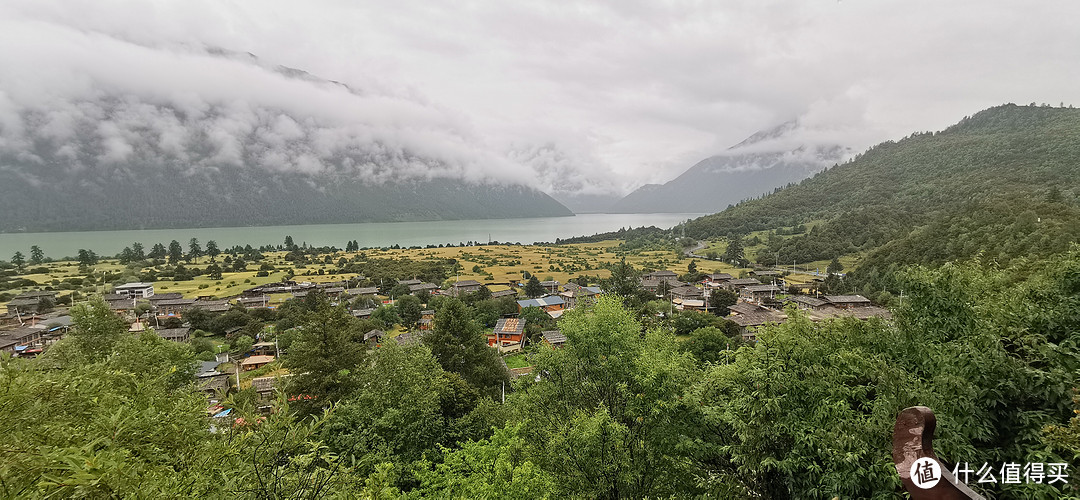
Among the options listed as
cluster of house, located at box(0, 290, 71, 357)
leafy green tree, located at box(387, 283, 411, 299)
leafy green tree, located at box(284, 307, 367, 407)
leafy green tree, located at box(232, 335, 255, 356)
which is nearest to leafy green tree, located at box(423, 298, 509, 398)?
leafy green tree, located at box(284, 307, 367, 407)

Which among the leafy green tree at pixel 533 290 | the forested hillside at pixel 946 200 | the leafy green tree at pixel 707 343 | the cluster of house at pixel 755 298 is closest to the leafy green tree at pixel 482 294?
the leafy green tree at pixel 533 290

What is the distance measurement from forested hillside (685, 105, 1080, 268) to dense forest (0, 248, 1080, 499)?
43.9ft

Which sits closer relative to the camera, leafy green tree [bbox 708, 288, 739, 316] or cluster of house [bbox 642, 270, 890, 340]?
cluster of house [bbox 642, 270, 890, 340]

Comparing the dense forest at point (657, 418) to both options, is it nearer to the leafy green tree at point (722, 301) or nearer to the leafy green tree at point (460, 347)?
the leafy green tree at point (460, 347)

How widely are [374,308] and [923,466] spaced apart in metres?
48.3

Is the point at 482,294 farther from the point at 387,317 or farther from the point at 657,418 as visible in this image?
the point at 657,418

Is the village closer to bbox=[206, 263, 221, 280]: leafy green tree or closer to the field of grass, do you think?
the field of grass

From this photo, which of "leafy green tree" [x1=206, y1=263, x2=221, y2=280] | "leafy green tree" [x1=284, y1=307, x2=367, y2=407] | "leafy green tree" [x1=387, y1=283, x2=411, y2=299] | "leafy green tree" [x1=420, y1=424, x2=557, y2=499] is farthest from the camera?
"leafy green tree" [x1=206, y1=263, x2=221, y2=280]

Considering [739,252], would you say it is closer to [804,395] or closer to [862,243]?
[862,243]

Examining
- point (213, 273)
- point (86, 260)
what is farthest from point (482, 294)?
point (86, 260)

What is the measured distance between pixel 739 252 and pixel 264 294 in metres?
80.8

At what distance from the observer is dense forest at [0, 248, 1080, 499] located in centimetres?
421

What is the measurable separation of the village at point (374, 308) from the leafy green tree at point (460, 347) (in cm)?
377

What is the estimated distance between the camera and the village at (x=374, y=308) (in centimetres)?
3012
